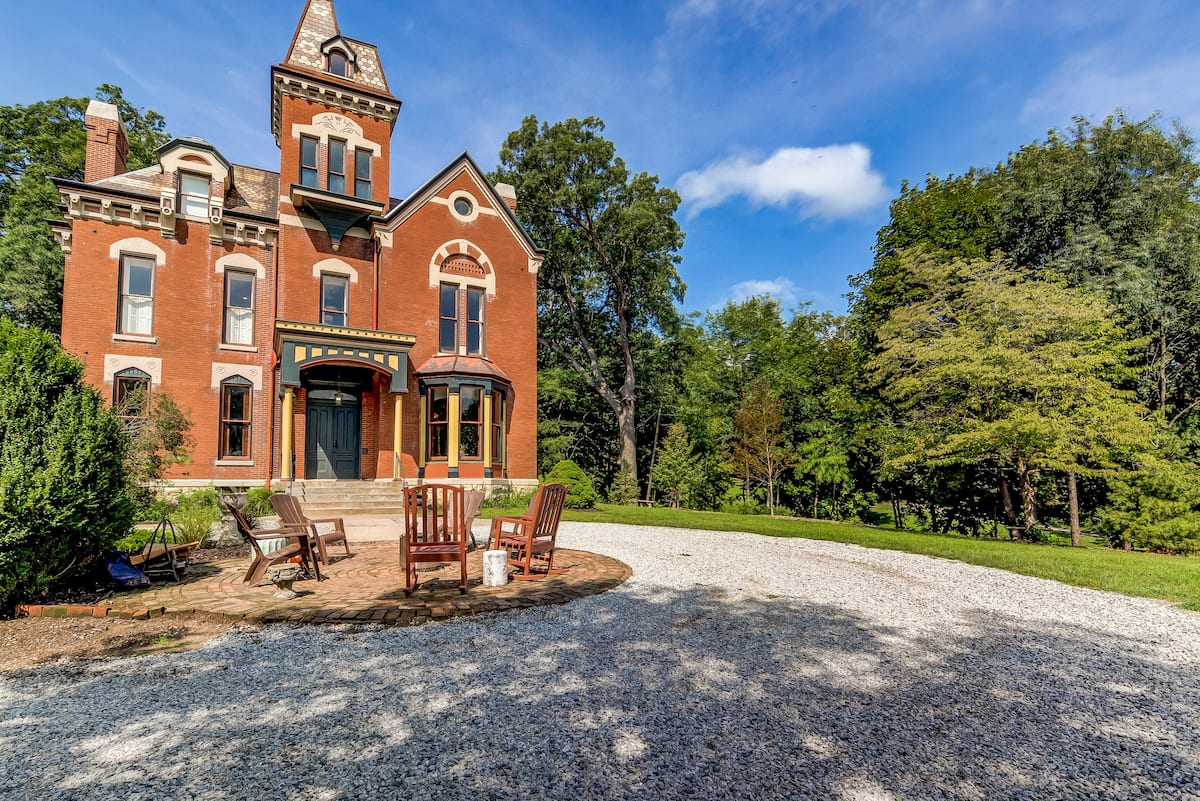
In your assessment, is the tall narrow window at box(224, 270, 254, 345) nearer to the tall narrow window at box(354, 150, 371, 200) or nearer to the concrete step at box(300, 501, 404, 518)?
the tall narrow window at box(354, 150, 371, 200)

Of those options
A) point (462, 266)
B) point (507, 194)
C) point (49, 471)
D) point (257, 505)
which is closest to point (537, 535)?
point (49, 471)

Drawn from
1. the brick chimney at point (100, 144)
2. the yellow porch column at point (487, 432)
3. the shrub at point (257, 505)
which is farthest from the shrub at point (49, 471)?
the brick chimney at point (100, 144)

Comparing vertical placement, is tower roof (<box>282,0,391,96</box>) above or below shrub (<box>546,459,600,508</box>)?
above

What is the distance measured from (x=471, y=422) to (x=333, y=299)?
232 inches

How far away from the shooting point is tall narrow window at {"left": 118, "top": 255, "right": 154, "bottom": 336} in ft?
51.7

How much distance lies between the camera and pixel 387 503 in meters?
15.4

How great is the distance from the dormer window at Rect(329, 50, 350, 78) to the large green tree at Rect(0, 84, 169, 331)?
32.4 feet

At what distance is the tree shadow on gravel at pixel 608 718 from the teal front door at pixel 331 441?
529 inches

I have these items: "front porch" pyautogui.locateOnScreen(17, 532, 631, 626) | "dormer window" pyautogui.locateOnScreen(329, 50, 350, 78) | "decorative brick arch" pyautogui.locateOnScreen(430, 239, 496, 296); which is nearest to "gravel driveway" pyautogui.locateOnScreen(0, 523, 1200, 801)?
"front porch" pyautogui.locateOnScreen(17, 532, 631, 626)

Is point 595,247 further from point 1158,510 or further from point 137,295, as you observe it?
point 1158,510

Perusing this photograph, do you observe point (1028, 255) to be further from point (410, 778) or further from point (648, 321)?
point (410, 778)

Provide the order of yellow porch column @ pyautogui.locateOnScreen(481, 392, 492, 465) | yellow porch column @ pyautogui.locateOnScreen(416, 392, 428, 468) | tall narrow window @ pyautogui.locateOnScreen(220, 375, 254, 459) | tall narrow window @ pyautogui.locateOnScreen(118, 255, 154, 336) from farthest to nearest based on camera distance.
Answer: yellow porch column @ pyautogui.locateOnScreen(481, 392, 492, 465)
yellow porch column @ pyautogui.locateOnScreen(416, 392, 428, 468)
tall narrow window @ pyautogui.locateOnScreen(220, 375, 254, 459)
tall narrow window @ pyautogui.locateOnScreen(118, 255, 154, 336)

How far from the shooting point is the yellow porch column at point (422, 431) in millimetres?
17547

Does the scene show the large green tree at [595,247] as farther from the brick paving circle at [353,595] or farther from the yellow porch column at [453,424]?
the brick paving circle at [353,595]
